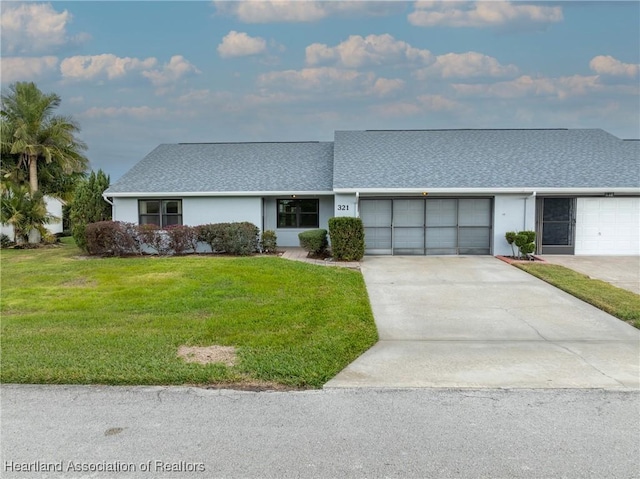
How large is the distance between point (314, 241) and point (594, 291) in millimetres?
8151

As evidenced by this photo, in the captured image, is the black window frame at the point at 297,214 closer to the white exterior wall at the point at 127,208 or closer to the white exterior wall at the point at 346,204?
the white exterior wall at the point at 346,204

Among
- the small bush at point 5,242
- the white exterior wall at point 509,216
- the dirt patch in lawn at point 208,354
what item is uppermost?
the white exterior wall at point 509,216

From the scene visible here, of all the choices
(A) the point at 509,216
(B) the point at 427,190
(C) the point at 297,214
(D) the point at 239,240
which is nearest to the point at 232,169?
(C) the point at 297,214

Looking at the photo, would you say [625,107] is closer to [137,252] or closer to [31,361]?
[137,252]

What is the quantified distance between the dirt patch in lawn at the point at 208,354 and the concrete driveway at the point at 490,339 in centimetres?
139

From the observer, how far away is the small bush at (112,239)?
1527 centimetres

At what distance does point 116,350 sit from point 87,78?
63.8 feet

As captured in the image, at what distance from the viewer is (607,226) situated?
15383mm

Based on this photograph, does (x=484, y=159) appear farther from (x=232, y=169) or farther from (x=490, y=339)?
(x=490, y=339)

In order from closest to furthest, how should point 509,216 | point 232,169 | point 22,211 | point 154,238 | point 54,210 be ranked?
point 509,216 → point 154,238 → point 22,211 → point 232,169 → point 54,210

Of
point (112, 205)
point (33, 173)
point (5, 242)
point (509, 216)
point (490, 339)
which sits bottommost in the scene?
point (490, 339)

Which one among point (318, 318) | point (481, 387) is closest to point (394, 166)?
point (318, 318)

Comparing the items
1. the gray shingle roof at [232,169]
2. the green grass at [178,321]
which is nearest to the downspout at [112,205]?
the gray shingle roof at [232,169]

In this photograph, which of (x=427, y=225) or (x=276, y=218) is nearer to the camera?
(x=427, y=225)
